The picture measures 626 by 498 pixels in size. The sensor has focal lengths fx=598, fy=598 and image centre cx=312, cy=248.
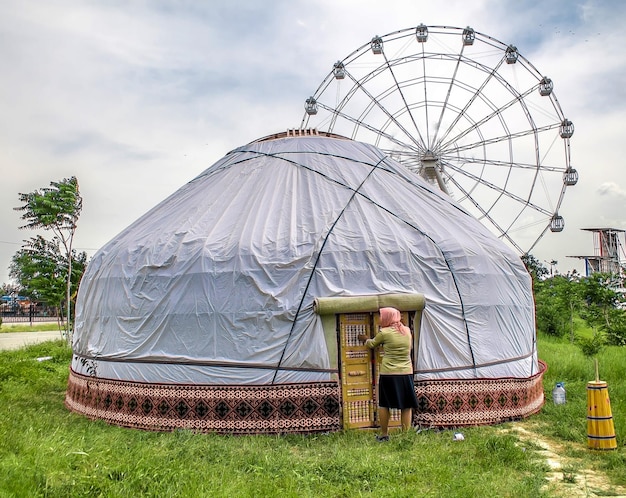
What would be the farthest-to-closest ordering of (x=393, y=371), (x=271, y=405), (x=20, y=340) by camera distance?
(x=20, y=340), (x=271, y=405), (x=393, y=371)

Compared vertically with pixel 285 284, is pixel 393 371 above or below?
below

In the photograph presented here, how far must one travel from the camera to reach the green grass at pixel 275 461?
3635mm

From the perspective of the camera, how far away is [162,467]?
4008mm

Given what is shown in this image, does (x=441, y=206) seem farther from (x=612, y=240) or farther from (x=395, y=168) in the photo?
(x=612, y=240)

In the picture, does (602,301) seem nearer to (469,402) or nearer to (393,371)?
(469,402)

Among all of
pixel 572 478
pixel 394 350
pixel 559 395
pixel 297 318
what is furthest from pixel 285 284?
pixel 559 395

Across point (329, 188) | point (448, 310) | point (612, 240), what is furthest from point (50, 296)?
point (612, 240)

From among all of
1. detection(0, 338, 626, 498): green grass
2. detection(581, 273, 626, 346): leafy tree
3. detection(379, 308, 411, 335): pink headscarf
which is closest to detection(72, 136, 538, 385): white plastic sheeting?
detection(379, 308, 411, 335): pink headscarf

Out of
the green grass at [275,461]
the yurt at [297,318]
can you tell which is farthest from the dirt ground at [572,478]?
the yurt at [297,318]

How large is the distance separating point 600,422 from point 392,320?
6.13ft

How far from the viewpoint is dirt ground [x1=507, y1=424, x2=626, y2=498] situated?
12.9 feet

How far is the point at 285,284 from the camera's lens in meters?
5.72

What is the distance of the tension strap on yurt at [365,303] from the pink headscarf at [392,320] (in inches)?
9.6

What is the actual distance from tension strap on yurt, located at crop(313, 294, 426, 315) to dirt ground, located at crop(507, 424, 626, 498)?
5.37 feet
